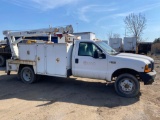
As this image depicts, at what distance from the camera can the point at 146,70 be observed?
693cm

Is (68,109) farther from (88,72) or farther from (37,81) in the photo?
(37,81)

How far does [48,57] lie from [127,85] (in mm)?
3623

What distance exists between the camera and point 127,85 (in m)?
7.22

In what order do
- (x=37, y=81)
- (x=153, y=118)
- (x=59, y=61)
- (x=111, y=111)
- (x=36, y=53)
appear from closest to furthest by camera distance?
(x=153, y=118)
(x=111, y=111)
(x=59, y=61)
(x=36, y=53)
(x=37, y=81)

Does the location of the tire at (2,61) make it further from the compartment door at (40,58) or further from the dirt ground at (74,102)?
the compartment door at (40,58)

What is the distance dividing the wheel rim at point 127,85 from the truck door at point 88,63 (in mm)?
731

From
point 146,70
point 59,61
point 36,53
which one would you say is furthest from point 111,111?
point 36,53

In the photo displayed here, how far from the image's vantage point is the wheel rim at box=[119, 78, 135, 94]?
7156 millimetres

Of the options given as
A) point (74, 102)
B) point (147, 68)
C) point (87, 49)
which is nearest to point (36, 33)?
point (87, 49)

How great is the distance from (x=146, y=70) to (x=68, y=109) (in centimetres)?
313

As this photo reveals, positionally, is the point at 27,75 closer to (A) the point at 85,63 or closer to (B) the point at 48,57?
(B) the point at 48,57

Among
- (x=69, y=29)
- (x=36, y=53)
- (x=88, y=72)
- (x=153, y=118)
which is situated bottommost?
(x=153, y=118)

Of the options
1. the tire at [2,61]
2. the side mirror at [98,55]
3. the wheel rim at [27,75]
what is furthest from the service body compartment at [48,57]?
the tire at [2,61]

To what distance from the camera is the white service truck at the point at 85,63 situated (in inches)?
279
